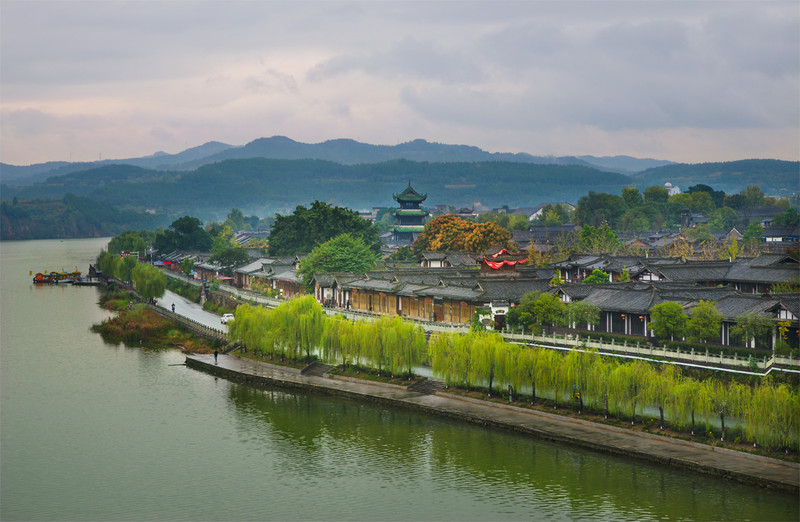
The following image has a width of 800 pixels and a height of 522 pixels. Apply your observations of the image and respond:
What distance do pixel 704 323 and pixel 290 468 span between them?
23.9 m

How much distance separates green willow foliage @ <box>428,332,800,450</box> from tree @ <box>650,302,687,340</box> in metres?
4.68

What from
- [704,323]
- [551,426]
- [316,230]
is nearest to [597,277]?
[704,323]

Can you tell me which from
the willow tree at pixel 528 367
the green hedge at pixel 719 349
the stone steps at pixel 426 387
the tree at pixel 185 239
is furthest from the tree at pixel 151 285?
the green hedge at pixel 719 349

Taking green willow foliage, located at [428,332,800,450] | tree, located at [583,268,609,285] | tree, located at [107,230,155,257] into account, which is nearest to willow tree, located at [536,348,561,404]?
green willow foliage, located at [428,332,800,450]

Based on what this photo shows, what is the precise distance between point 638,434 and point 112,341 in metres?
51.5

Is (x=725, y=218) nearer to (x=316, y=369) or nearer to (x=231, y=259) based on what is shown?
(x=231, y=259)

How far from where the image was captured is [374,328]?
53.2 m

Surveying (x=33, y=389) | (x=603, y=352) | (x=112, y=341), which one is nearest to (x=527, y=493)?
(x=603, y=352)

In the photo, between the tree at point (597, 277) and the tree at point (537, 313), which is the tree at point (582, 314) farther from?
the tree at point (597, 277)

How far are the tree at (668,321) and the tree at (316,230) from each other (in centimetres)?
6620

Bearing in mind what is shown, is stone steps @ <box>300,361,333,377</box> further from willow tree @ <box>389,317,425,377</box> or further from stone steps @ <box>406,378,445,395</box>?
stone steps @ <box>406,378,445,395</box>

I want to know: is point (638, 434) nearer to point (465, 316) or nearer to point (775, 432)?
point (775, 432)

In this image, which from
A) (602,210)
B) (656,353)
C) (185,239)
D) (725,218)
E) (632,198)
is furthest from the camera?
(632,198)

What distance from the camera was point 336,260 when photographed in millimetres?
88250
